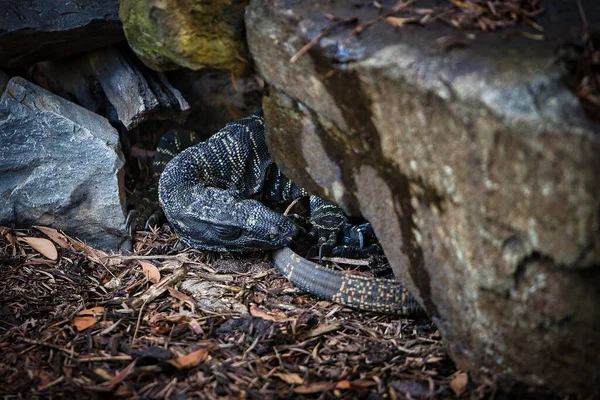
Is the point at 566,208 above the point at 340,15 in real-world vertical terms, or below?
below

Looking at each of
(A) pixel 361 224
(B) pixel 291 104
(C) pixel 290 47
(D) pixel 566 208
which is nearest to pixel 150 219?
(A) pixel 361 224

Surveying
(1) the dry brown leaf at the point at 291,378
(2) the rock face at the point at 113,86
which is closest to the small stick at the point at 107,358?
(1) the dry brown leaf at the point at 291,378

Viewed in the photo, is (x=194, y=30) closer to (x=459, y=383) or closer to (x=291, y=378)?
(x=291, y=378)

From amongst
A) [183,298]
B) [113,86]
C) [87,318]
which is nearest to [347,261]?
[183,298]

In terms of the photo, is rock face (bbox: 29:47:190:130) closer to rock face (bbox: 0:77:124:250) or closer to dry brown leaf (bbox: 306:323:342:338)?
rock face (bbox: 0:77:124:250)

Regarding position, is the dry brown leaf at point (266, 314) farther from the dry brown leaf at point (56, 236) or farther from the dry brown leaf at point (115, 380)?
the dry brown leaf at point (56, 236)

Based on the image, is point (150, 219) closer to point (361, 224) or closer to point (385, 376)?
point (361, 224)
